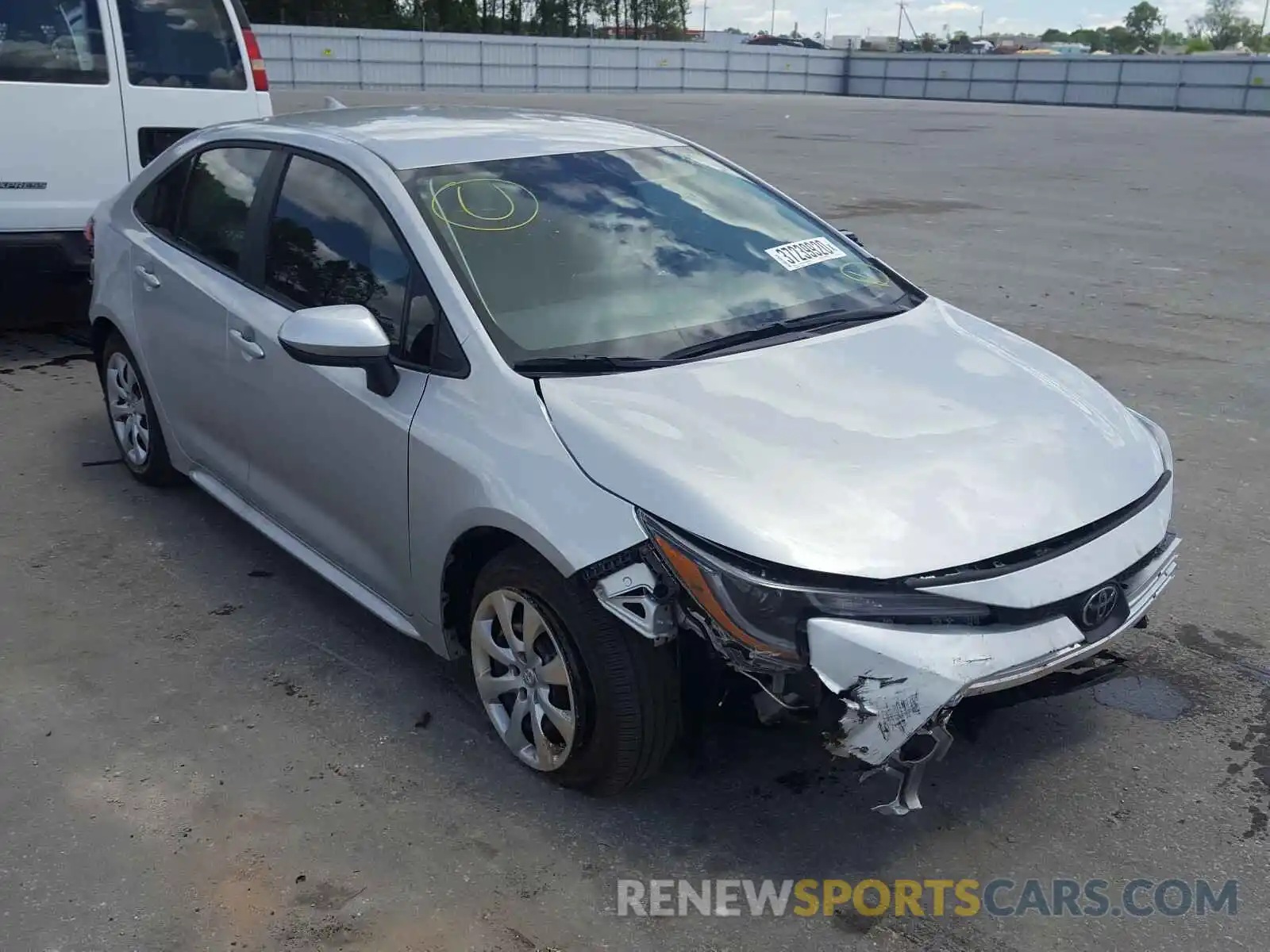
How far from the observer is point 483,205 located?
141 inches

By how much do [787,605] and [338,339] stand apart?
144 centimetres

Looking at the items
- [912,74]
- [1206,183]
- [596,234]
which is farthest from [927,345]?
[912,74]

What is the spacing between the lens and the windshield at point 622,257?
3.33 metres

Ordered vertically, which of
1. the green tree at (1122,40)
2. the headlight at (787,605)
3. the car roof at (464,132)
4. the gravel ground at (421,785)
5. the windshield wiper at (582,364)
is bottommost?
the gravel ground at (421,785)

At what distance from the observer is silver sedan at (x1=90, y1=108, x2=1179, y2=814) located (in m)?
2.61

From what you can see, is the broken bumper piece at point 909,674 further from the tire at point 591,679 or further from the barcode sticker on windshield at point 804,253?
the barcode sticker on windshield at point 804,253

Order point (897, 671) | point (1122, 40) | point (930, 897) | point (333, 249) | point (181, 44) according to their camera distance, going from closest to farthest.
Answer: point (897, 671)
point (930, 897)
point (333, 249)
point (181, 44)
point (1122, 40)

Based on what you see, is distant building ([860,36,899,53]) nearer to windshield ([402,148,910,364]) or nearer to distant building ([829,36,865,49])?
distant building ([829,36,865,49])

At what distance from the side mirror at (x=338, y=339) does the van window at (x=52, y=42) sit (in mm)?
4643

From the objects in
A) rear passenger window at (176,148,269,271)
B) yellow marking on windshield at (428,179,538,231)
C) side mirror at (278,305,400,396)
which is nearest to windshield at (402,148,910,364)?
yellow marking on windshield at (428,179,538,231)

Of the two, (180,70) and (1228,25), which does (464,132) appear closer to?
(180,70)

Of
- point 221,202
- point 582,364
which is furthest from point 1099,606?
point 221,202

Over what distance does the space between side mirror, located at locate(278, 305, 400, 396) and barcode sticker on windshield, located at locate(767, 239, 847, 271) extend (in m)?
1.33

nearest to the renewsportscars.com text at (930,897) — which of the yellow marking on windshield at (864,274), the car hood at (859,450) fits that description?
the car hood at (859,450)
